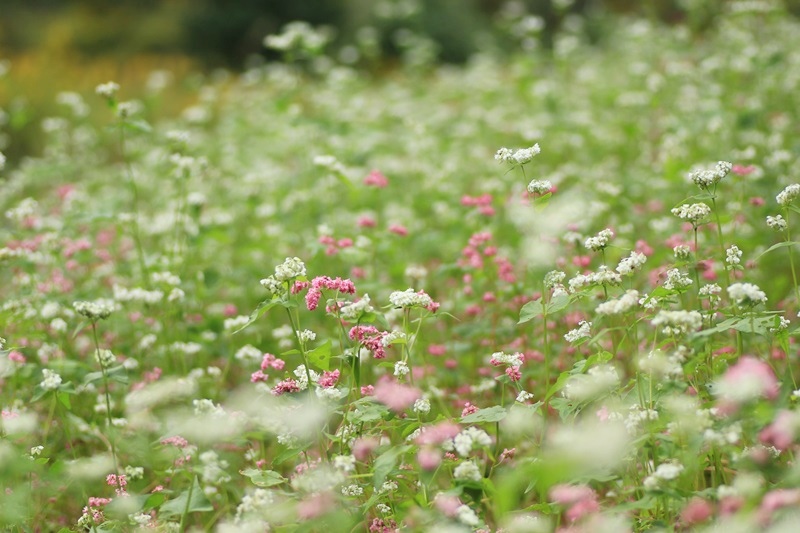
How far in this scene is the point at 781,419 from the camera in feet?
4.72

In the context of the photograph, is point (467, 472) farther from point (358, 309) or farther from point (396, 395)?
point (358, 309)

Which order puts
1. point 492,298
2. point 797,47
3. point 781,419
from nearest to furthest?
point 781,419 < point 492,298 < point 797,47

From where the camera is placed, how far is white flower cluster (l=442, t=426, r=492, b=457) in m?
1.67

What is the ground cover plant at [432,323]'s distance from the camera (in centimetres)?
177

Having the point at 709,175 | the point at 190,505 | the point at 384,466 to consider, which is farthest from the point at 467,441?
the point at 709,175

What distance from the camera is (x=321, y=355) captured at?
80.1 inches

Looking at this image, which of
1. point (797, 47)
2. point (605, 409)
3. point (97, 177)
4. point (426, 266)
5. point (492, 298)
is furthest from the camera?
point (797, 47)

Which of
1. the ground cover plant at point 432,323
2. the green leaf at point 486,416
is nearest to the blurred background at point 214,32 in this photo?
the ground cover plant at point 432,323


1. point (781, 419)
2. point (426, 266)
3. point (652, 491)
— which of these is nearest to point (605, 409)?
point (652, 491)

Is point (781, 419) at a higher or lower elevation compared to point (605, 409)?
lower

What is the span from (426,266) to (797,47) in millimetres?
4117

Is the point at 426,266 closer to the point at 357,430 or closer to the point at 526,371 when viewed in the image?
the point at 526,371

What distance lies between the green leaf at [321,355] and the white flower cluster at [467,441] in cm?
44

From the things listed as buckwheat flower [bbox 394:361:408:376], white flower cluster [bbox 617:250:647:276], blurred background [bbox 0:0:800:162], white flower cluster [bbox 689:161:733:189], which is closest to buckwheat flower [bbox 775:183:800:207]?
white flower cluster [bbox 689:161:733:189]
